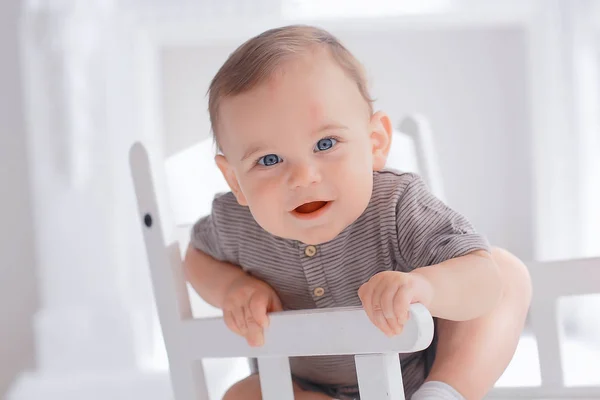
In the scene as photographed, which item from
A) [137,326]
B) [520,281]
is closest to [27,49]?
[137,326]

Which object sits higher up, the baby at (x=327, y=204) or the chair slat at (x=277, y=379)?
the baby at (x=327, y=204)

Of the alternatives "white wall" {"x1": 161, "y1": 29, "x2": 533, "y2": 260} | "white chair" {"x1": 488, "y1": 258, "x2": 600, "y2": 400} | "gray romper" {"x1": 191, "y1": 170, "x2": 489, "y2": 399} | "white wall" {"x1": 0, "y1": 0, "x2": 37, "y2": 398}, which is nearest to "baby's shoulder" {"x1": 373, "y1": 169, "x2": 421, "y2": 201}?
"gray romper" {"x1": 191, "y1": 170, "x2": 489, "y2": 399}

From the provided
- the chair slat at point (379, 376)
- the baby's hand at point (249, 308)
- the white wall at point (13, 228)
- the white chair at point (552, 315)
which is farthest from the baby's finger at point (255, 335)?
the white wall at point (13, 228)

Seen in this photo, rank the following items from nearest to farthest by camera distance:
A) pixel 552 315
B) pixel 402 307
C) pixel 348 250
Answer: pixel 402 307 → pixel 348 250 → pixel 552 315

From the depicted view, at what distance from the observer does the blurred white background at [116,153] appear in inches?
64.6

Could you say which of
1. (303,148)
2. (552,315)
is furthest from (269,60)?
(552,315)

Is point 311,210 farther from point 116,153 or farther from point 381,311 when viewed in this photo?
point 116,153

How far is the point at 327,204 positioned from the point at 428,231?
105mm

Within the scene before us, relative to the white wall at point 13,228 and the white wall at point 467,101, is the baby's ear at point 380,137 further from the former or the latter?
the white wall at point 467,101

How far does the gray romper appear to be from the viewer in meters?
0.76

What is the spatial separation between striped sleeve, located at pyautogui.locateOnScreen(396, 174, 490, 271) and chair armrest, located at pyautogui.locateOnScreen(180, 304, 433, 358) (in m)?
0.12

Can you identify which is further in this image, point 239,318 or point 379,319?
point 239,318

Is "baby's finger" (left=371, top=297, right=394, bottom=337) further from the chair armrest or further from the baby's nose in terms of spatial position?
the baby's nose

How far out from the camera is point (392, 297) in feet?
2.01
